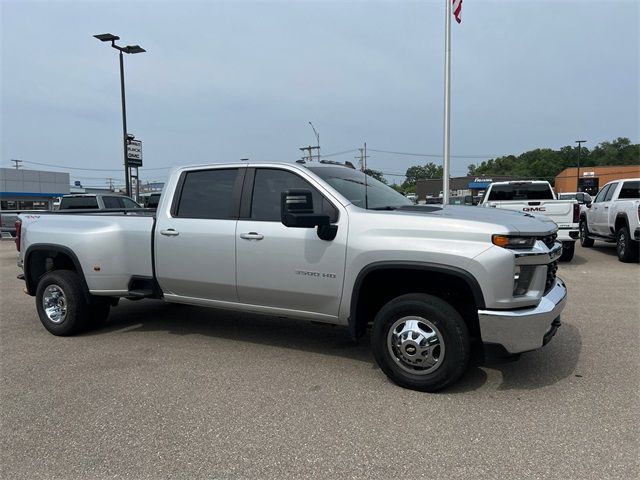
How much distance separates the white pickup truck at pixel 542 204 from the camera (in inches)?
411

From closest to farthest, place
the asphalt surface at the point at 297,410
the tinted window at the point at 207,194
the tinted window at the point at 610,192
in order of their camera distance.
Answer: the asphalt surface at the point at 297,410 < the tinted window at the point at 207,194 < the tinted window at the point at 610,192

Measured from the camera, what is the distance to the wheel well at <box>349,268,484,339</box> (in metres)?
3.95

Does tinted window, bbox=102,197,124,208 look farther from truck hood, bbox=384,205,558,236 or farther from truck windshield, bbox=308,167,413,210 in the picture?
truck hood, bbox=384,205,558,236

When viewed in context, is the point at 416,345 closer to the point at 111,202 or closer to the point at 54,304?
the point at 54,304

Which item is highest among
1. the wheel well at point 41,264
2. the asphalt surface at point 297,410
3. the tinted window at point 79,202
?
the tinted window at point 79,202

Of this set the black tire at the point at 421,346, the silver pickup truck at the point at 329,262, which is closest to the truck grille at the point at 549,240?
the silver pickup truck at the point at 329,262

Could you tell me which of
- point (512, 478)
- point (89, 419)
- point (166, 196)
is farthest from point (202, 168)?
point (512, 478)

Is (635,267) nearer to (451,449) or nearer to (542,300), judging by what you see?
(542,300)

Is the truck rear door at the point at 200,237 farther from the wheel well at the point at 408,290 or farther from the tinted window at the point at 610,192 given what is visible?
the tinted window at the point at 610,192

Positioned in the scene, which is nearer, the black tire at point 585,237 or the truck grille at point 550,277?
the truck grille at point 550,277

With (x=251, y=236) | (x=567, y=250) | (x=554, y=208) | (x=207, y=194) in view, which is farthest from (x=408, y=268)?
(x=567, y=250)

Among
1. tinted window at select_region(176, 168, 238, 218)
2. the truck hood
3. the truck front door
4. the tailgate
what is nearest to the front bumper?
the truck hood

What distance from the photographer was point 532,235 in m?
3.63

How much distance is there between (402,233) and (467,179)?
93122 mm
